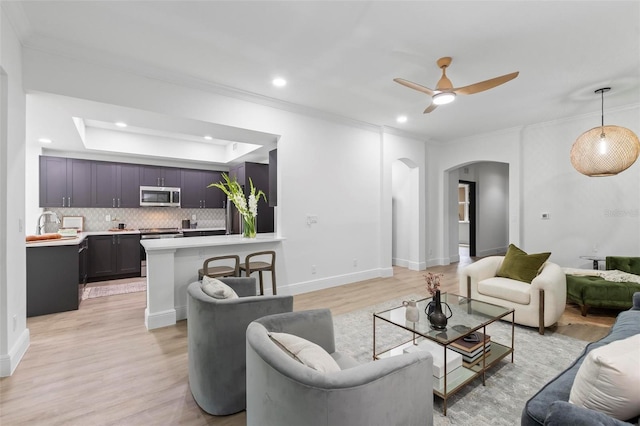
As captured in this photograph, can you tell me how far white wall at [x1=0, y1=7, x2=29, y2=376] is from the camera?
2.35 m

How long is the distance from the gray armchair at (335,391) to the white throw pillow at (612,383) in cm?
58

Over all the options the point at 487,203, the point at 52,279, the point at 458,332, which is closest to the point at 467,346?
the point at 458,332

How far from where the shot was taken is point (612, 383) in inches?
40.4

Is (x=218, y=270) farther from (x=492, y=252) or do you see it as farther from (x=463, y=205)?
(x=463, y=205)

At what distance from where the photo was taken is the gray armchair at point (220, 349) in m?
1.85

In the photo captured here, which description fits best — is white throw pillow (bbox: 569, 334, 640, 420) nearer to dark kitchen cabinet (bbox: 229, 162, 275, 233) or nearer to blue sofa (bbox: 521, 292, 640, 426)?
blue sofa (bbox: 521, 292, 640, 426)

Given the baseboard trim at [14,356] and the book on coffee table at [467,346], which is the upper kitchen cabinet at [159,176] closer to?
the baseboard trim at [14,356]

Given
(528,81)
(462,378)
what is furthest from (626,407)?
(528,81)

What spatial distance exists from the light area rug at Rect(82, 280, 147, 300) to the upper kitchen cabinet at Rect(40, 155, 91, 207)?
1.90 metres

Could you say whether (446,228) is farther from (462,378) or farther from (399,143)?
(462,378)

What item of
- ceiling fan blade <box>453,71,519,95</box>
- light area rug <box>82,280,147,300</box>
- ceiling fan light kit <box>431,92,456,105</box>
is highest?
ceiling fan blade <box>453,71,519,95</box>

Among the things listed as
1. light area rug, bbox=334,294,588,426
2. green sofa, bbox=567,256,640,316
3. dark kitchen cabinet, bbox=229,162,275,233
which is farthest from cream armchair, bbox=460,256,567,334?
dark kitchen cabinet, bbox=229,162,275,233

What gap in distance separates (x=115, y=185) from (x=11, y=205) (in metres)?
4.05

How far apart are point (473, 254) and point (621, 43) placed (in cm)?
641
